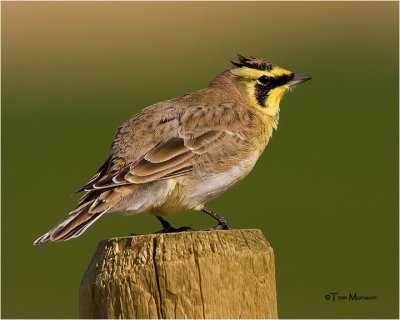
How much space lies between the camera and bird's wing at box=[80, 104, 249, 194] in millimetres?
8547

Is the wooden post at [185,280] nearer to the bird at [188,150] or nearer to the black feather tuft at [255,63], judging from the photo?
the bird at [188,150]

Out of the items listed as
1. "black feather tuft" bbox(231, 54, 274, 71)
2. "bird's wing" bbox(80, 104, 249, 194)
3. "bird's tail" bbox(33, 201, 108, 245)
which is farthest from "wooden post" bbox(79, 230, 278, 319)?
"black feather tuft" bbox(231, 54, 274, 71)

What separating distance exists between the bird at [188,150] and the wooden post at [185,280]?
1.62 metres

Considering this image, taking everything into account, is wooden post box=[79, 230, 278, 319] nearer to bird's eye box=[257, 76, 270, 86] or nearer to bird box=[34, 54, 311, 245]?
bird box=[34, 54, 311, 245]

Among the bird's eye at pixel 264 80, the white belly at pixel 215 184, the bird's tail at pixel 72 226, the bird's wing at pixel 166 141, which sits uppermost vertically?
the bird's eye at pixel 264 80

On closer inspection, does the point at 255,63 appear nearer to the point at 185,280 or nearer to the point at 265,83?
the point at 265,83

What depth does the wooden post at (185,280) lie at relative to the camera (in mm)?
5938

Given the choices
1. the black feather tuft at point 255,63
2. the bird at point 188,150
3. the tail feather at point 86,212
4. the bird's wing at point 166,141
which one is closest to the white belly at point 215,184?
the bird at point 188,150

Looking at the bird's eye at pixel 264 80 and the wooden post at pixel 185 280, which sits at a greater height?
the bird's eye at pixel 264 80

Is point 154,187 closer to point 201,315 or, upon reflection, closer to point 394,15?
point 201,315

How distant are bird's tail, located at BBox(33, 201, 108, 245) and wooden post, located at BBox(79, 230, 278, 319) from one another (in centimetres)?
154

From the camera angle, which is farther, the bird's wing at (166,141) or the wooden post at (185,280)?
the bird's wing at (166,141)

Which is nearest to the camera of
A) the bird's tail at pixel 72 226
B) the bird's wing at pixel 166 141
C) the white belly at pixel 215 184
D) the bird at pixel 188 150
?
the bird's tail at pixel 72 226

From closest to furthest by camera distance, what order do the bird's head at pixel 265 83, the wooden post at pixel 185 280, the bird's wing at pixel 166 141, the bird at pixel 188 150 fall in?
the wooden post at pixel 185 280 → the bird at pixel 188 150 → the bird's wing at pixel 166 141 → the bird's head at pixel 265 83
